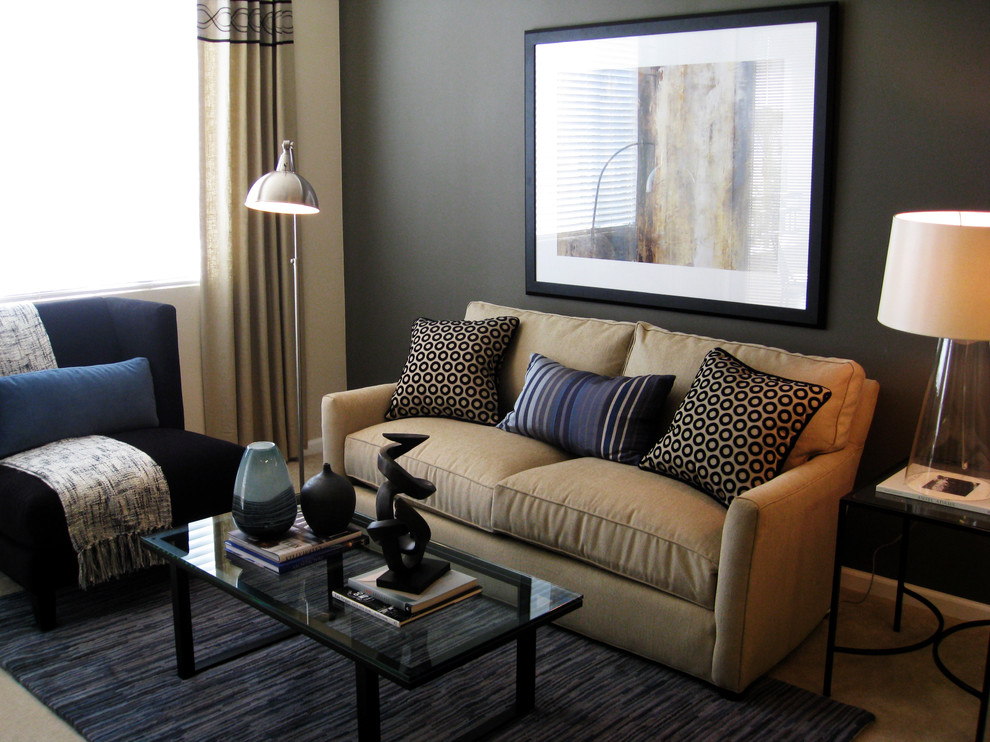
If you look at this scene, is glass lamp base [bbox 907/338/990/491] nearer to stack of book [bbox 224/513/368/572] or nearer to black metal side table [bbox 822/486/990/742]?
black metal side table [bbox 822/486/990/742]

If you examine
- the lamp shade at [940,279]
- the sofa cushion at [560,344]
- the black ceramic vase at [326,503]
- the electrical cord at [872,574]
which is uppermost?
the lamp shade at [940,279]

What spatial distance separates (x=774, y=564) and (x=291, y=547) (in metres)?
1.34

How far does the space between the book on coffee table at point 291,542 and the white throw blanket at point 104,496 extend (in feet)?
2.07

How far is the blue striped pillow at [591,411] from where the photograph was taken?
326 cm

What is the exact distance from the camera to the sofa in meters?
3.04

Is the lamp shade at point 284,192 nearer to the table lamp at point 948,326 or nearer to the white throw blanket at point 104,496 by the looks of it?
the white throw blanket at point 104,496

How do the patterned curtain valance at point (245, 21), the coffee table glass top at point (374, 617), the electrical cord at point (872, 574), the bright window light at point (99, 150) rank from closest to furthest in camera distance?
1. the coffee table glass top at point (374, 617)
2. the electrical cord at point (872, 574)
3. the bright window light at point (99, 150)
4. the patterned curtain valance at point (245, 21)

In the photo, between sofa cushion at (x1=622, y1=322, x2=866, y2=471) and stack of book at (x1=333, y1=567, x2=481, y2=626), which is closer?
stack of book at (x1=333, y1=567, x2=481, y2=626)

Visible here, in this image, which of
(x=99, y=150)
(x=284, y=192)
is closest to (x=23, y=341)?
(x=99, y=150)

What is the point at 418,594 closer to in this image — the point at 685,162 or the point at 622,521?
the point at 622,521

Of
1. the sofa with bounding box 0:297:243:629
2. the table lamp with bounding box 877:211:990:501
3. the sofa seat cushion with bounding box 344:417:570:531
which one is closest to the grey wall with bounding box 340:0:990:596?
the table lamp with bounding box 877:211:990:501

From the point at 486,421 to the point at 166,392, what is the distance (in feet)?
4.27

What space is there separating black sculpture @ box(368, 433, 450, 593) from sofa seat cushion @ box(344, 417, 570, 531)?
2.48 ft

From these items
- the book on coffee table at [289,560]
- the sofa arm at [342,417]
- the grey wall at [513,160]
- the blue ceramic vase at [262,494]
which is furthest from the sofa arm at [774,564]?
the sofa arm at [342,417]
